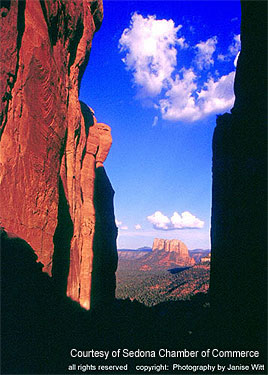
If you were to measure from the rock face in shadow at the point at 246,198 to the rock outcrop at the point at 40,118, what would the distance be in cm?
1006

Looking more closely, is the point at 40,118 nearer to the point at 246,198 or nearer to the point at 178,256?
the point at 246,198

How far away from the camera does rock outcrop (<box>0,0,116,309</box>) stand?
9.77 metres

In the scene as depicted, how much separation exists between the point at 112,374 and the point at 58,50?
664 inches

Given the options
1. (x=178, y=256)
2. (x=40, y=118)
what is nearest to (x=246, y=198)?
(x=40, y=118)

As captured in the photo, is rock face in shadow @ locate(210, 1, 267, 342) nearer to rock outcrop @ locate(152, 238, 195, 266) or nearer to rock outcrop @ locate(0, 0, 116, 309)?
rock outcrop @ locate(0, 0, 116, 309)

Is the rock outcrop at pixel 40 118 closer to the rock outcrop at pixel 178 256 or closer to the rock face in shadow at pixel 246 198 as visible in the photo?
the rock face in shadow at pixel 246 198

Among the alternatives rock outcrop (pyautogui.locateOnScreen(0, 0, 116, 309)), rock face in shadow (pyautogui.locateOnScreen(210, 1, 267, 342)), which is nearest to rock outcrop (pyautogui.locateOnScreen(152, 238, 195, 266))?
rock face in shadow (pyautogui.locateOnScreen(210, 1, 267, 342))

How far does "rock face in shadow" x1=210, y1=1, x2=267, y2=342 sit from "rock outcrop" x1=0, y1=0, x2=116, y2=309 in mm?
10057

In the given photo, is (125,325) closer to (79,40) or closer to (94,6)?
(79,40)

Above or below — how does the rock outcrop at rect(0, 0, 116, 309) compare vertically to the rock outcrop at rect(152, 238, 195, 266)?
above

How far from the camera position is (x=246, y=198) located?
13219 millimetres

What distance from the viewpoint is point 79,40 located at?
1808 centimetres

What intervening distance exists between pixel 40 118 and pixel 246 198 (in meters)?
11.4

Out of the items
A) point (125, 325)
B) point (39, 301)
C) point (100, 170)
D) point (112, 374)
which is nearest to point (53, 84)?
point (39, 301)
